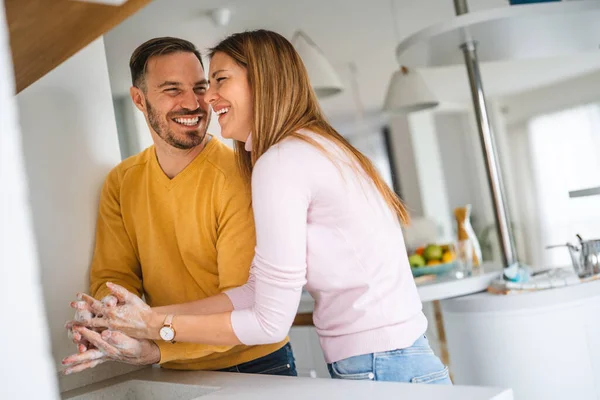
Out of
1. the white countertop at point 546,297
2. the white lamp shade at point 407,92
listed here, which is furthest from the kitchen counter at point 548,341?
the white lamp shade at point 407,92

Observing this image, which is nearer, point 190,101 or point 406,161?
point 190,101

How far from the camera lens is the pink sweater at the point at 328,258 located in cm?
111

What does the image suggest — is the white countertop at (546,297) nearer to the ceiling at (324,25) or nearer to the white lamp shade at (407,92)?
the ceiling at (324,25)

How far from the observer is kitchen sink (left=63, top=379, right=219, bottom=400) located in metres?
1.29

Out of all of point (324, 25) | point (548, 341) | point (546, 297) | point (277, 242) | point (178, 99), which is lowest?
point (548, 341)

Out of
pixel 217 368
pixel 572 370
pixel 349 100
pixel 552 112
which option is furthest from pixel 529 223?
pixel 217 368

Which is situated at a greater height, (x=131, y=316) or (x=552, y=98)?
(x=552, y=98)

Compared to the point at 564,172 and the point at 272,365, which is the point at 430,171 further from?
the point at 272,365

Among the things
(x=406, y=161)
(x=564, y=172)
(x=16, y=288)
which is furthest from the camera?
(x=564, y=172)

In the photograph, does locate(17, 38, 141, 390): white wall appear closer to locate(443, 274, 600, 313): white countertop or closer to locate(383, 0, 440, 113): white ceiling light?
locate(443, 274, 600, 313): white countertop

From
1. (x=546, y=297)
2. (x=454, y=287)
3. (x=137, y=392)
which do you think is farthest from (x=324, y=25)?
(x=137, y=392)

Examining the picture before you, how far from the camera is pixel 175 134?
148 cm

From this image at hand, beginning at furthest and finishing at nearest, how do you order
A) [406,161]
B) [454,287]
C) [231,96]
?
[406,161] < [454,287] < [231,96]

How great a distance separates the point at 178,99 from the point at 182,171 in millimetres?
165
